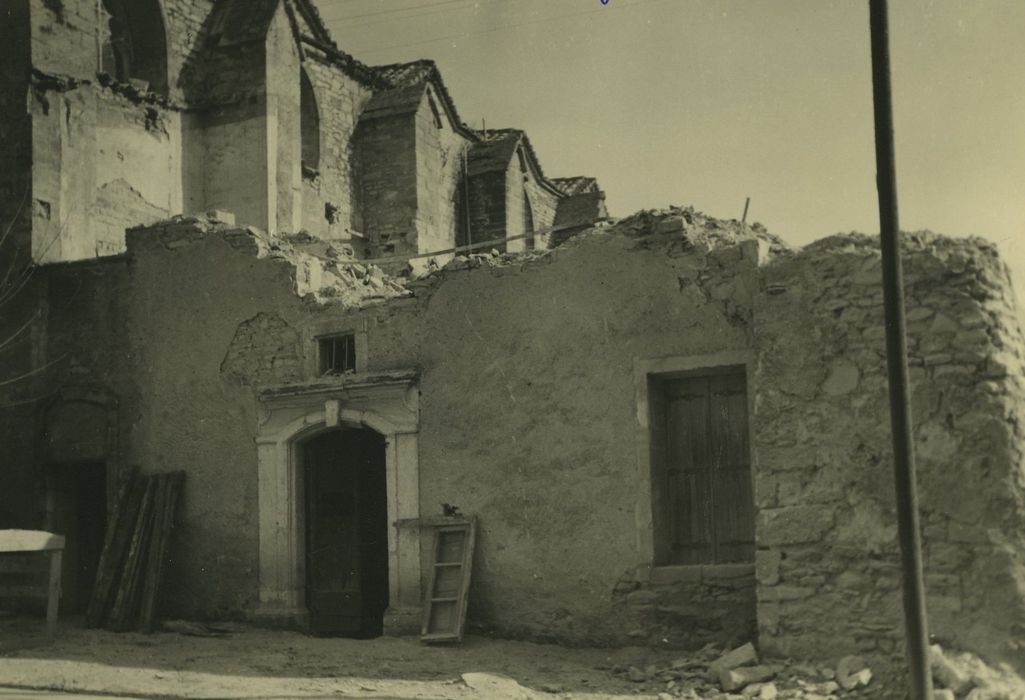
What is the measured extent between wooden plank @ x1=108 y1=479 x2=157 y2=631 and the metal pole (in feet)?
28.2

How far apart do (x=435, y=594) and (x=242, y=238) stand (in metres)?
4.61

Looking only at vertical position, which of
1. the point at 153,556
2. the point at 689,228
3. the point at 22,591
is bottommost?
the point at 22,591

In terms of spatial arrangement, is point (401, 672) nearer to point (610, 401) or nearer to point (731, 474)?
point (610, 401)

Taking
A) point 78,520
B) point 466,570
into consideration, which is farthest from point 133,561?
point 466,570

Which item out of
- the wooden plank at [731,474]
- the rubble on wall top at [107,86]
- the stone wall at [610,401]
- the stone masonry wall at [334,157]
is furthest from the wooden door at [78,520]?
the wooden plank at [731,474]

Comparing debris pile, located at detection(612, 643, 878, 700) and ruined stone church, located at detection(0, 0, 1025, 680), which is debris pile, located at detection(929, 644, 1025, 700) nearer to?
ruined stone church, located at detection(0, 0, 1025, 680)

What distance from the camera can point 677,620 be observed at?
32.3ft

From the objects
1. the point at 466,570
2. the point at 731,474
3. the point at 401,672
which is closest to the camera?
the point at 401,672

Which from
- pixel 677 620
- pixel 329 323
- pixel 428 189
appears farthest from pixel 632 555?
pixel 428 189

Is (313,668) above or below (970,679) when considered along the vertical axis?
below

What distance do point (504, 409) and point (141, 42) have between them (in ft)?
37.8

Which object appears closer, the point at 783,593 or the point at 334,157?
the point at 783,593

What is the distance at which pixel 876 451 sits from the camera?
8508mm

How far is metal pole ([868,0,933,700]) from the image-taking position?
698cm
